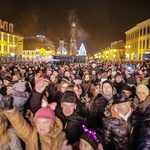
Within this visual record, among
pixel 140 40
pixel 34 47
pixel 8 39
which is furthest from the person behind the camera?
pixel 34 47

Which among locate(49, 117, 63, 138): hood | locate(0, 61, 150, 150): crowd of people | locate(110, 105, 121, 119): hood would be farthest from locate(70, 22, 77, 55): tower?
locate(49, 117, 63, 138): hood

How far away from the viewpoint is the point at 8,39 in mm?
85000

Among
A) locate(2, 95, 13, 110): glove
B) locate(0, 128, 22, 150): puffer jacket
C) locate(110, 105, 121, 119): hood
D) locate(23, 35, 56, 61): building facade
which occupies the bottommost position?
locate(0, 128, 22, 150): puffer jacket

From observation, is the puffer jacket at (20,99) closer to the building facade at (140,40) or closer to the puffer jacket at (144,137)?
the puffer jacket at (144,137)

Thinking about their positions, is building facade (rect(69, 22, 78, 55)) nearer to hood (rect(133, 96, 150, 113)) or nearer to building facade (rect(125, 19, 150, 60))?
building facade (rect(125, 19, 150, 60))

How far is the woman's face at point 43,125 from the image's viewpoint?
12.7 ft

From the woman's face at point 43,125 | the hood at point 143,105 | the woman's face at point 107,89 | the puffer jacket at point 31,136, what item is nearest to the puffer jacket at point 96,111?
the woman's face at point 107,89

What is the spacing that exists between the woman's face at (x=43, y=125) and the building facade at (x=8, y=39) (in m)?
75.5

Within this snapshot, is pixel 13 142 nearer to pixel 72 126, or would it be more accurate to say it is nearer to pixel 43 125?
pixel 43 125

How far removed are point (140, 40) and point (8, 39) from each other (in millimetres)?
36151

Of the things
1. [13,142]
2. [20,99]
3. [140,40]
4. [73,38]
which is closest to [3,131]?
[13,142]

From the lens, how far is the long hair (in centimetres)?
396

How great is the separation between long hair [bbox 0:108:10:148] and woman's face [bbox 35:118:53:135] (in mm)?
460

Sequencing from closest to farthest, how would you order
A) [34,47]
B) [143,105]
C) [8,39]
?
[143,105] < [8,39] < [34,47]
